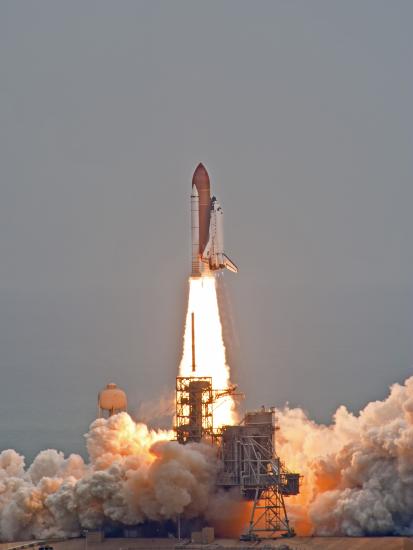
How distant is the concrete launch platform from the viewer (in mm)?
97188

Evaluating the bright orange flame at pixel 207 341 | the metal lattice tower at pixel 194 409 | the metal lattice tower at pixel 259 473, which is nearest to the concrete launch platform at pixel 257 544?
the metal lattice tower at pixel 259 473

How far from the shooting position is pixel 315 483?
10375 centimetres

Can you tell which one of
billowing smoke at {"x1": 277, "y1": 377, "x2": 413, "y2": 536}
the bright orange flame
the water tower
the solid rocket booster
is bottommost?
billowing smoke at {"x1": 277, "y1": 377, "x2": 413, "y2": 536}

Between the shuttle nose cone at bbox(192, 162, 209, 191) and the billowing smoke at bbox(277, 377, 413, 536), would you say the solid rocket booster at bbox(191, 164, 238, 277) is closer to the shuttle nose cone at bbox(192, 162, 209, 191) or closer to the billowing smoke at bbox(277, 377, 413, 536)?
the shuttle nose cone at bbox(192, 162, 209, 191)

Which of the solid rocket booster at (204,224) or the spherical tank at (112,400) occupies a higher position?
the solid rocket booster at (204,224)

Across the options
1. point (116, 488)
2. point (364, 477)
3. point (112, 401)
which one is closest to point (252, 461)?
point (364, 477)

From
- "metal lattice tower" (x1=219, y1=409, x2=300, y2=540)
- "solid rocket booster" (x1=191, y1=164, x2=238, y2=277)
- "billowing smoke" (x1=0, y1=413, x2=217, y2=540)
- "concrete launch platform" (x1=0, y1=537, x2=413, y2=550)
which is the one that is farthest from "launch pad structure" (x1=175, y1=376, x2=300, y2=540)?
"solid rocket booster" (x1=191, y1=164, x2=238, y2=277)

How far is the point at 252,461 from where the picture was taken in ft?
335

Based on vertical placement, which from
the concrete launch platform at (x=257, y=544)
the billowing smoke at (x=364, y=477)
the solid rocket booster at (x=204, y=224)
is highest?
the solid rocket booster at (x=204, y=224)

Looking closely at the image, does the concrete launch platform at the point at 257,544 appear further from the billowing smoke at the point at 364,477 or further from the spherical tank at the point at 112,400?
the spherical tank at the point at 112,400

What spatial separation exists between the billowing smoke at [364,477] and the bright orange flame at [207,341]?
476cm

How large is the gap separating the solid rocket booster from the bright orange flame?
0.93 metres

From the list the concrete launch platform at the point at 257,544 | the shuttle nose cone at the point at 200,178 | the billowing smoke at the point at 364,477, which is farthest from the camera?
the shuttle nose cone at the point at 200,178

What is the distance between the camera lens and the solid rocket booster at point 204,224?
4205 inches
